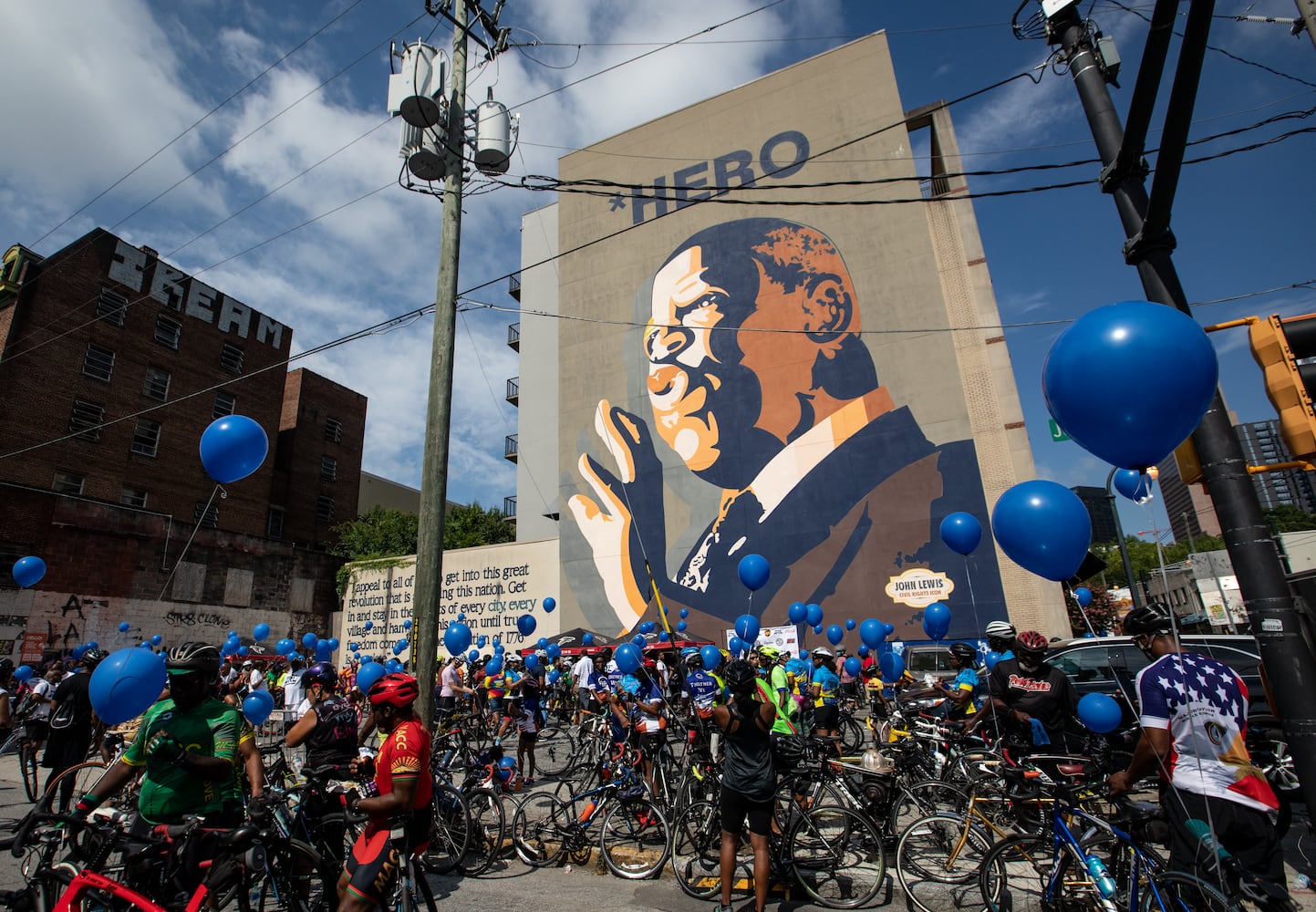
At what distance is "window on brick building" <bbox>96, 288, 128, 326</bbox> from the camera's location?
1134 inches

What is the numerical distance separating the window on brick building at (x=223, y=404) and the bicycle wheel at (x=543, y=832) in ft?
110

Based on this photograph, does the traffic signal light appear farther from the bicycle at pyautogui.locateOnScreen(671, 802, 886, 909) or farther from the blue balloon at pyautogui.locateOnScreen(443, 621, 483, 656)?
the blue balloon at pyautogui.locateOnScreen(443, 621, 483, 656)

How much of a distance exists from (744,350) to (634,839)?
69.1ft

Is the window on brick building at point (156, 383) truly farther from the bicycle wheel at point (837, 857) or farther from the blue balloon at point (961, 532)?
the bicycle wheel at point (837, 857)

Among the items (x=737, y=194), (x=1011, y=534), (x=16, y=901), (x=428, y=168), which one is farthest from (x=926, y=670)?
(x=737, y=194)

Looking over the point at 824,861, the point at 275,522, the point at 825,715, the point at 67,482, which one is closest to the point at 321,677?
the point at 824,861

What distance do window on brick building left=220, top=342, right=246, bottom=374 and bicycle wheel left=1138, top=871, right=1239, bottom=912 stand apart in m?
40.0

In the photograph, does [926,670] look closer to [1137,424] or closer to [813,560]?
[813,560]

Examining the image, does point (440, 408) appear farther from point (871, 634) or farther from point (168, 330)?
point (168, 330)

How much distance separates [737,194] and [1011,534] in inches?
936

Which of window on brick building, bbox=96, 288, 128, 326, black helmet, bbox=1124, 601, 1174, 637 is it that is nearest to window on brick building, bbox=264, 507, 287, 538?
window on brick building, bbox=96, 288, 128, 326

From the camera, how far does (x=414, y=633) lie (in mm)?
7723

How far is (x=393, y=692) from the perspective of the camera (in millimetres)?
4238

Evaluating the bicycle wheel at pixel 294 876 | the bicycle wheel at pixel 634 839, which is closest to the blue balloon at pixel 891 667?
the bicycle wheel at pixel 634 839
